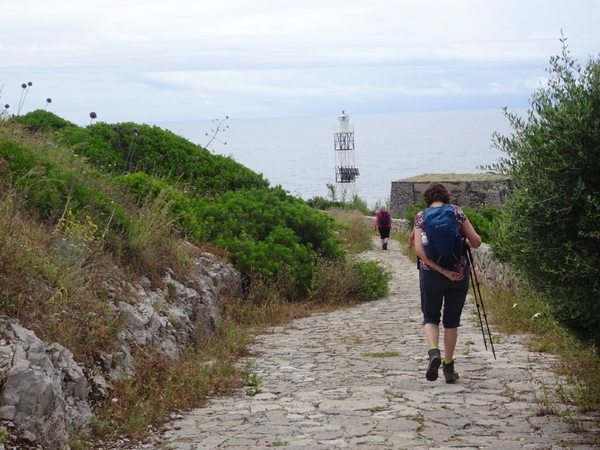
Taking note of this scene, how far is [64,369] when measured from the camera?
19.8ft

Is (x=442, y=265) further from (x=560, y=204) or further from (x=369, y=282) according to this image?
(x=369, y=282)

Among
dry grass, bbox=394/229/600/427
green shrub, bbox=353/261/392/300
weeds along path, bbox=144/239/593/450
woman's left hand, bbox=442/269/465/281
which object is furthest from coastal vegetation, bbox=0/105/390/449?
dry grass, bbox=394/229/600/427

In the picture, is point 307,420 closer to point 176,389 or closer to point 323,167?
point 176,389

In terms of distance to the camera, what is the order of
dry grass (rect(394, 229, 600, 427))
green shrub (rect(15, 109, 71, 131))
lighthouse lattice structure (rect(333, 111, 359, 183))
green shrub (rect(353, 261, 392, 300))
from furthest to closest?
1. lighthouse lattice structure (rect(333, 111, 359, 183))
2. green shrub (rect(15, 109, 71, 131))
3. green shrub (rect(353, 261, 392, 300))
4. dry grass (rect(394, 229, 600, 427))

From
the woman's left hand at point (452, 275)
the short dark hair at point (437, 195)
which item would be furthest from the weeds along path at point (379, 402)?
the short dark hair at point (437, 195)

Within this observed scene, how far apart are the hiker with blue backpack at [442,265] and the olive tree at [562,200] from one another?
1400 millimetres

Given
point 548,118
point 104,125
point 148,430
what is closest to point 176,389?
point 148,430

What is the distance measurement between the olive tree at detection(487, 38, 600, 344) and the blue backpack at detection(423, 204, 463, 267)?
136 cm

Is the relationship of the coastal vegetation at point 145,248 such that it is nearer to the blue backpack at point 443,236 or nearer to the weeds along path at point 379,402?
the weeds along path at point 379,402

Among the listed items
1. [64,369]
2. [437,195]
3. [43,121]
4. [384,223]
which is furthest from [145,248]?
[384,223]

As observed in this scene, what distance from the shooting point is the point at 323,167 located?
101250mm

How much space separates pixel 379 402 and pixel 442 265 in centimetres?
148

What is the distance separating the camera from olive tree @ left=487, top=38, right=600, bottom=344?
5371mm

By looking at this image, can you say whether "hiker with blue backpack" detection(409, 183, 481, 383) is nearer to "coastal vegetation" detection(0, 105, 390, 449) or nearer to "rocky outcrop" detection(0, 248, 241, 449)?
"coastal vegetation" detection(0, 105, 390, 449)
